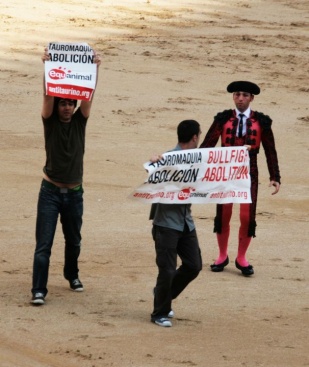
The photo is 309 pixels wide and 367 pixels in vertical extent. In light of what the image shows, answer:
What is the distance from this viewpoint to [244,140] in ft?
34.6

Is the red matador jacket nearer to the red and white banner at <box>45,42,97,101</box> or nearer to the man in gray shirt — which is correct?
the red and white banner at <box>45,42,97,101</box>

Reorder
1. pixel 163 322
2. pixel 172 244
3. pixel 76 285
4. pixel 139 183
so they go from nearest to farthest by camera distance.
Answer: pixel 172 244 < pixel 163 322 < pixel 76 285 < pixel 139 183

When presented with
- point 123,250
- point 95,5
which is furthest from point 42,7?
point 123,250

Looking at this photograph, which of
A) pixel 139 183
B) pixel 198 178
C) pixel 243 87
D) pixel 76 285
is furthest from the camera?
pixel 139 183

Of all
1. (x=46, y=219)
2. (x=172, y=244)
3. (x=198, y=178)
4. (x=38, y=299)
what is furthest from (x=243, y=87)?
(x=38, y=299)

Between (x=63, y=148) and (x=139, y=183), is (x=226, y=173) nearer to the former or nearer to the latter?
(x=63, y=148)

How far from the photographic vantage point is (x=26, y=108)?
1716 cm

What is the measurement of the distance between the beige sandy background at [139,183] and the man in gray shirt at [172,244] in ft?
0.70

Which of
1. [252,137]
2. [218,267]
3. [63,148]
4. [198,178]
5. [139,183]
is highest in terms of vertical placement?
[252,137]

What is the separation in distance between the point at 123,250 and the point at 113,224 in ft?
3.43

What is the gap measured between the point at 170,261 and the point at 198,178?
742 mm

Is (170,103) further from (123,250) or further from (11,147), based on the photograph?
(123,250)

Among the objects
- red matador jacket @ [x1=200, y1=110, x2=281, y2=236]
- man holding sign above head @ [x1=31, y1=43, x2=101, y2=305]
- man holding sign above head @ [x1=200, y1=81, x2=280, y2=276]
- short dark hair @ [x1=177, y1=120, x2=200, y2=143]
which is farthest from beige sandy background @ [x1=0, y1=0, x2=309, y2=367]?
short dark hair @ [x1=177, y1=120, x2=200, y2=143]

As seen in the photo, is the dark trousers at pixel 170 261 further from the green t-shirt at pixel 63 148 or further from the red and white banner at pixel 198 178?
the green t-shirt at pixel 63 148
